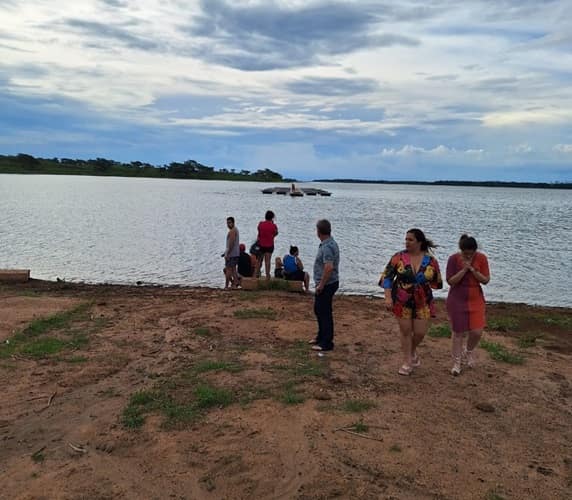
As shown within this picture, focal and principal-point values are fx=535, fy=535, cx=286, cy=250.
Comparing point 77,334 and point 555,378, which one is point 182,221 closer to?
point 77,334

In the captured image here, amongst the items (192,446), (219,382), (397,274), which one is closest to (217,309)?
(219,382)

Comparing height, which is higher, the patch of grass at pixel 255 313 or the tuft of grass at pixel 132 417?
the tuft of grass at pixel 132 417

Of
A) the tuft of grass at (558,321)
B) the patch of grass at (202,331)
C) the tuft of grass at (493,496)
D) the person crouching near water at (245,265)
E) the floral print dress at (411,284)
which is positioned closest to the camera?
the tuft of grass at (493,496)

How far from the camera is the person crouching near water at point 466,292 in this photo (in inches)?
252

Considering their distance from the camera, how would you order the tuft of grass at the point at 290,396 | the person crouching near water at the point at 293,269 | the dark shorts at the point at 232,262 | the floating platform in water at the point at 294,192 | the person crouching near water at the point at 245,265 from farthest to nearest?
the floating platform in water at the point at 294,192
the person crouching near water at the point at 245,265
the dark shorts at the point at 232,262
the person crouching near water at the point at 293,269
the tuft of grass at the point at 290,396

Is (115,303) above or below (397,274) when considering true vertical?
below

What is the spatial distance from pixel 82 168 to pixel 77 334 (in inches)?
7627

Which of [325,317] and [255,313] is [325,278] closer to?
[325,317]

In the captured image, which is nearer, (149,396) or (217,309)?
(149,396)

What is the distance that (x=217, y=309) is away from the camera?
10641 mm

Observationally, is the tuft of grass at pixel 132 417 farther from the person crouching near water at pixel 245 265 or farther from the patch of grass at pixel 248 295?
the person crouching near water at pixel 245 265

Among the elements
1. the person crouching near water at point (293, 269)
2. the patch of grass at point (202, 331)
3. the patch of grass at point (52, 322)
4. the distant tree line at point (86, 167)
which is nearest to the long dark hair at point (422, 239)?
the patch of grass at point (202, 331)

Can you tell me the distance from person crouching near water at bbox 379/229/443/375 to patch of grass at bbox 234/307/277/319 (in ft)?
12.7

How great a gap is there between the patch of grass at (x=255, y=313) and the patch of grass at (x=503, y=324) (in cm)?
407
